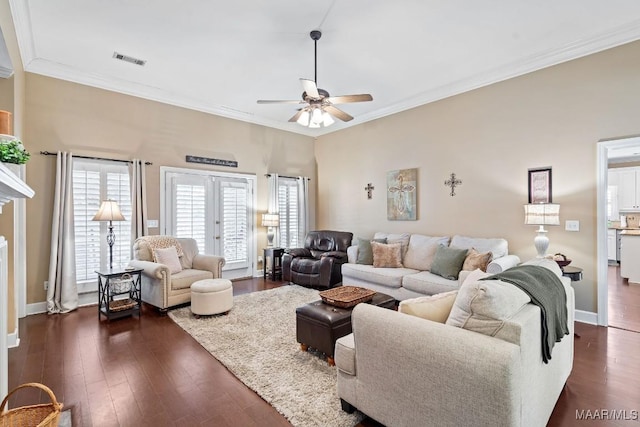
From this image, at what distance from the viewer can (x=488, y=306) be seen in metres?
1.54

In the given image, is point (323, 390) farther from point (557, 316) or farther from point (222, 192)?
point (222, 192)

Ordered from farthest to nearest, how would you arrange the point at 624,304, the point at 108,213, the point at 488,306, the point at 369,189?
the point at 369,189, the point at 624,304, the point at 108,213, the point at 488,306

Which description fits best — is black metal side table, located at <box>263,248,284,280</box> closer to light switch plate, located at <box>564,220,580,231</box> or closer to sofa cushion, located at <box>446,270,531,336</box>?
light switch plate, located at <box>564,220,580,231</box>

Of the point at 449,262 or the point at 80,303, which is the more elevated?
the point at 449,262

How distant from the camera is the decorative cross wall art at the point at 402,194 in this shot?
18.0ft

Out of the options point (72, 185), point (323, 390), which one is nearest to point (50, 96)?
point (72, 185)

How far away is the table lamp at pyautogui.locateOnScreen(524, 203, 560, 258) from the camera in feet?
12.2

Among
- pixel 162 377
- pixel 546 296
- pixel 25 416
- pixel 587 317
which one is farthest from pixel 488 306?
pixel 587 317

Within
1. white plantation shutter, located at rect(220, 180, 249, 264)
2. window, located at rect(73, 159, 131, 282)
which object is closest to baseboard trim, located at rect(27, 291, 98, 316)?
window, located at rect(73, 159, 131, 282)

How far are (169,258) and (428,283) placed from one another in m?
3.62

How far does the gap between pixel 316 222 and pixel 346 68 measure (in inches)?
155

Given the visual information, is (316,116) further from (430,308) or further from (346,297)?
(430,308)

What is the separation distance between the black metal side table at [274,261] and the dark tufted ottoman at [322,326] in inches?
127

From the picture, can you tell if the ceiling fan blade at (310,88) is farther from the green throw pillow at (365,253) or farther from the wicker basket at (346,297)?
the green throw pillow at (365,253)
